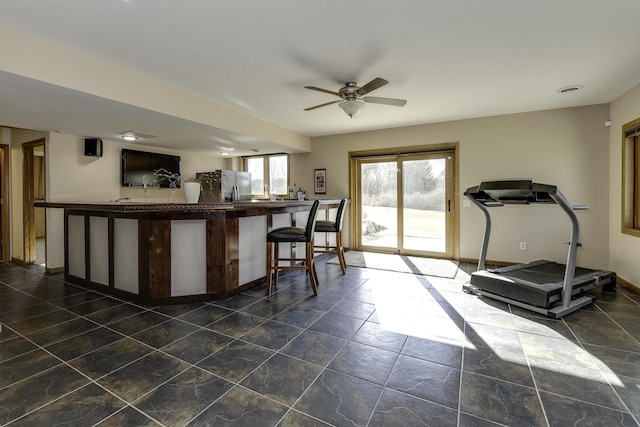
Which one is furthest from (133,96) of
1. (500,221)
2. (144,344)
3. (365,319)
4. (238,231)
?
(500,221)

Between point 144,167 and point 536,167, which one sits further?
point 144,167

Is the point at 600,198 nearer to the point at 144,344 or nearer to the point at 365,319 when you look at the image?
the point at 365,319

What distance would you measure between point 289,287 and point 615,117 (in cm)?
489

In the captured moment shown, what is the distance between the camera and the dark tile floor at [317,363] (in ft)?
5.06

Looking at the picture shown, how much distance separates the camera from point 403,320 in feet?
8.84

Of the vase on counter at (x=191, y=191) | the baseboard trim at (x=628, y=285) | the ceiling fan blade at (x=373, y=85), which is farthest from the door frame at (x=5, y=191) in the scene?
the baseboard trim at (x=628, y=285)

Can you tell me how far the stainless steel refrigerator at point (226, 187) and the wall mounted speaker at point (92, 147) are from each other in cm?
200

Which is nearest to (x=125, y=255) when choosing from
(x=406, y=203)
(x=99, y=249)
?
(x=99, y=249)

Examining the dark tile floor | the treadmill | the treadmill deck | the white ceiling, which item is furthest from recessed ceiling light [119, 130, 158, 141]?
the treadmill deck

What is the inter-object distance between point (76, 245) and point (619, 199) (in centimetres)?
714

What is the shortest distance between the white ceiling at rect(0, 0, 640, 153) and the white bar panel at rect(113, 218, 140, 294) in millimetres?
1336

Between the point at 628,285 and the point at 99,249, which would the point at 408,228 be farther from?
the point at 99,249

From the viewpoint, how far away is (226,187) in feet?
20.4

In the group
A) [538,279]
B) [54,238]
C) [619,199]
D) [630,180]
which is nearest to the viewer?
[538,279]
